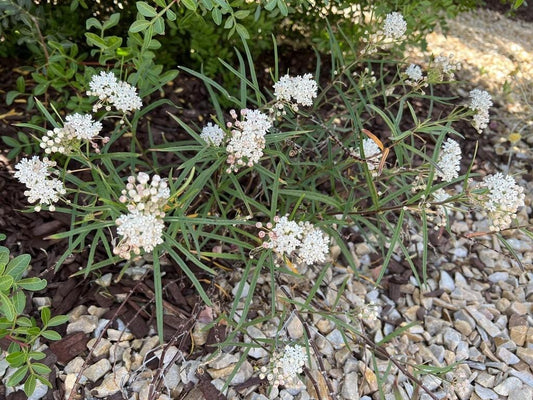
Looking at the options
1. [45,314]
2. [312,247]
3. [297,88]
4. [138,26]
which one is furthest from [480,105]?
[45,314]

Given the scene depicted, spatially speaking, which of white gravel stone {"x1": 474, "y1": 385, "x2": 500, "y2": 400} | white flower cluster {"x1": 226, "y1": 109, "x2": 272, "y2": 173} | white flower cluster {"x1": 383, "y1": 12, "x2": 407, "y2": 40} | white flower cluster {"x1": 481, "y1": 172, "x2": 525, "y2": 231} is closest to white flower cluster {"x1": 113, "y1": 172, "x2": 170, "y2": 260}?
white flower cluster {"x1": 226, "y1": 109, "x2": 272, "y2": 173}

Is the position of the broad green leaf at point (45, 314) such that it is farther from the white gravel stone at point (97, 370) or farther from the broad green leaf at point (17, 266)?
the white gravel stone at point (97, 370)

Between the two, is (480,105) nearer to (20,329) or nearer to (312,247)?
(312,247)

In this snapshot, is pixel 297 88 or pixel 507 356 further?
pixel 507 356

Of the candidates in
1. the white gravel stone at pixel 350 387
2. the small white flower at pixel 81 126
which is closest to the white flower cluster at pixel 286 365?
the white gravel stone at pixel 350 387

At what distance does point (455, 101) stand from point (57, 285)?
9.28 ft

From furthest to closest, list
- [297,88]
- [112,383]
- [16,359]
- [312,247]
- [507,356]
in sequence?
[507,356] → [112,383] → [297,88] → [312,247] → [16,359]

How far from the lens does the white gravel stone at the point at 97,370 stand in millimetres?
1819

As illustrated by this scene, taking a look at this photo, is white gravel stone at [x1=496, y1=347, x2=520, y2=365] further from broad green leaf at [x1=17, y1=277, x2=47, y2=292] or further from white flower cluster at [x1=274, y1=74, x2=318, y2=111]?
broad green leaf at [x1=17, y1=277, x2=47, y2=292]

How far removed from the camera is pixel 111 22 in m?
1.87

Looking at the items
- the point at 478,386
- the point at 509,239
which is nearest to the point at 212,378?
the point at 478,386

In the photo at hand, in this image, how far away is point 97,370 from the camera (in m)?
1.83

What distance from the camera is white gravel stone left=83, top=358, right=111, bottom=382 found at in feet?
5.97

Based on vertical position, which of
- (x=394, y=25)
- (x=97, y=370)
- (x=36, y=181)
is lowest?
(x=97, y=370)
